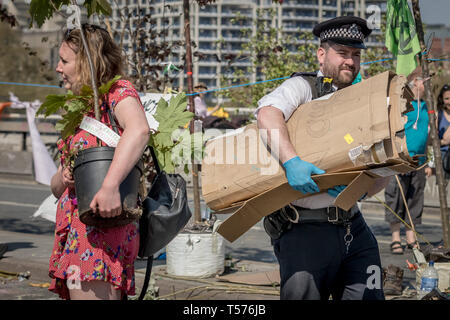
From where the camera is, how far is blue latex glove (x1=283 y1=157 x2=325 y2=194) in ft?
10.5

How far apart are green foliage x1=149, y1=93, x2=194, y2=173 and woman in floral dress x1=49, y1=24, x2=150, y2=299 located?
27 centimetres

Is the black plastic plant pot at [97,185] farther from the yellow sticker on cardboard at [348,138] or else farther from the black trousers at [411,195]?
the black trousers at [411,195]

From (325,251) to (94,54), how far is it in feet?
4.71

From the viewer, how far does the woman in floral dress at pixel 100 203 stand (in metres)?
2.97

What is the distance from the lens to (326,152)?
10.8ft

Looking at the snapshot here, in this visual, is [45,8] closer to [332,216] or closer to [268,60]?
[332,216]

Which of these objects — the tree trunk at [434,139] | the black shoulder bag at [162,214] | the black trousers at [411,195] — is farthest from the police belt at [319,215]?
the black trousers at [411,195]

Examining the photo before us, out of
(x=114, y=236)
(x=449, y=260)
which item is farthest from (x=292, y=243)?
(x=449, y=260)

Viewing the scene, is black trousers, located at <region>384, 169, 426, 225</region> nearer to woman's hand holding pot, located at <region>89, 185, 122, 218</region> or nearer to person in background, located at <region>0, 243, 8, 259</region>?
person in background, located at <region>0, 243, 8, 259</region>

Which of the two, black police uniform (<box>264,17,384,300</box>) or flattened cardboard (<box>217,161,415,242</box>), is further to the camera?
black police uniform (<box>264,17,384,300</box>)

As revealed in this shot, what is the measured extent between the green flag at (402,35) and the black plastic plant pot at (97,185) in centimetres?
352

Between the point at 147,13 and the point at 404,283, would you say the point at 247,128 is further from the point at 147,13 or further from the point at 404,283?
the point at 147,13

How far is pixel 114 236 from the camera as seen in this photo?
10.2 ft

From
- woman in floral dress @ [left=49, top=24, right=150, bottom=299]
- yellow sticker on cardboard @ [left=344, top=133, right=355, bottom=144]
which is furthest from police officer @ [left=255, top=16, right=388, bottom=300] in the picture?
woman in floral dress @ [left=49, top=24, right=150, bottom=299]
